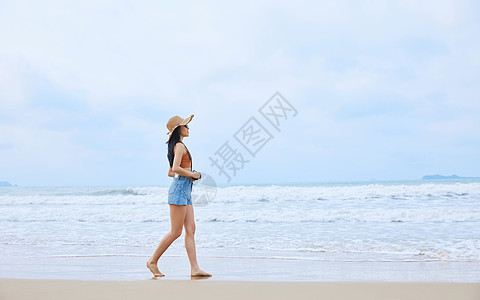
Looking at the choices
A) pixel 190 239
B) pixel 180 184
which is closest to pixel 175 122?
pixel 180 184

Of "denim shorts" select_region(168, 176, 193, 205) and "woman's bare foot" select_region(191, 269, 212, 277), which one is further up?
"denim shorts" select_region(168, 176, 193, 205)

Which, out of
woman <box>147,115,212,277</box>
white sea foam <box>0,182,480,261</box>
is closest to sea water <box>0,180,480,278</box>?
white sea foam <box>0,182,480,261</box>

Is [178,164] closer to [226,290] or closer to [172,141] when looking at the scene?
[172,141]

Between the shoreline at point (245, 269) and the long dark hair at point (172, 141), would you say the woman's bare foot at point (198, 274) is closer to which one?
the shoreline at point (245, 269)

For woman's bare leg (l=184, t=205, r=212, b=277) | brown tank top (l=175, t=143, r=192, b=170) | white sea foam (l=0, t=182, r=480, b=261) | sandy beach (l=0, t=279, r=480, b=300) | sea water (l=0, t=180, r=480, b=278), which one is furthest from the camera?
white sea foam (l=0, t=182, r=480, b=261)

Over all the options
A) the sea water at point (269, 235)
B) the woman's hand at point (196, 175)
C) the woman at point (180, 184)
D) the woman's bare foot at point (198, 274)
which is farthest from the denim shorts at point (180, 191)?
the sea water at point (269, 235)

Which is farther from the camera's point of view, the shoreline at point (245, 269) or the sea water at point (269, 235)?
the sea water at point (269, 235)

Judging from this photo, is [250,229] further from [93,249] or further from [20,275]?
[20,275]

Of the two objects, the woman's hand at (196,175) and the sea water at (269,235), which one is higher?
the woman's hand at (196,175)

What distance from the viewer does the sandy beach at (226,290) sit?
3.45 m

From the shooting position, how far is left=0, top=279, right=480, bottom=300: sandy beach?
3.45 metres

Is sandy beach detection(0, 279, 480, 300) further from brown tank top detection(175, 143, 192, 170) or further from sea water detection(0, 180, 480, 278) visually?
sea water detection(0, 180, 480, 278)

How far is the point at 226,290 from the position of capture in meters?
3.67

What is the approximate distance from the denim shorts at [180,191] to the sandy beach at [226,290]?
2.74ft
